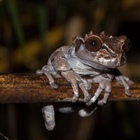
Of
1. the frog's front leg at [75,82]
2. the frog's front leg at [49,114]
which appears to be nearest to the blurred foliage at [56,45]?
the frog's front leg at [49,114]

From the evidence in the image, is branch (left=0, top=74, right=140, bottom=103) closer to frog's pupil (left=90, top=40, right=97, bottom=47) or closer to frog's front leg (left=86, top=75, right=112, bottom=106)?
frog's front leg (left=86, top=75, right=112, bottom=106)

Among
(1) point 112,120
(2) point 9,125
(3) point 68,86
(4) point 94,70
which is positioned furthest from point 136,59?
(3) point 68,86

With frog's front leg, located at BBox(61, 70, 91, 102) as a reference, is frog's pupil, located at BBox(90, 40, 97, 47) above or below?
above

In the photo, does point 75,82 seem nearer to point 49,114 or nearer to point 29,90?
point 29,90

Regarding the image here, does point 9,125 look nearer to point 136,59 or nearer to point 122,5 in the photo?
point 122,5

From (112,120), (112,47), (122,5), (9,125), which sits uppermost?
(112,47)

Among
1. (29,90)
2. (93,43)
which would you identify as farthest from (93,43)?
(29,90)

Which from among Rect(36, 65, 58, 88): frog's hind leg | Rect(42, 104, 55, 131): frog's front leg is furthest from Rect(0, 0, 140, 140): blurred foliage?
Rect(36, 65, 58, 88): frog's hind leg
